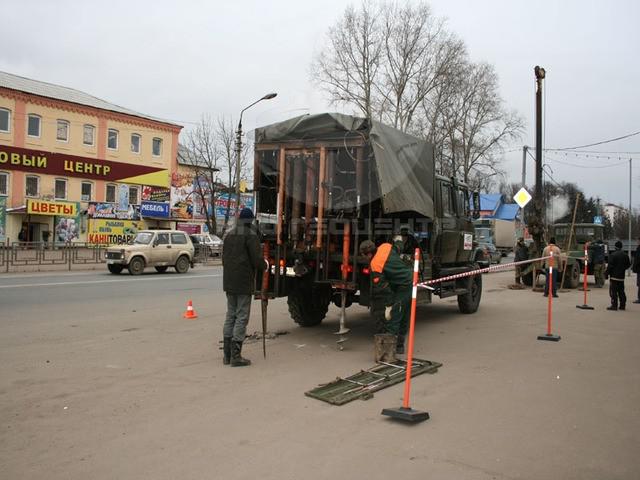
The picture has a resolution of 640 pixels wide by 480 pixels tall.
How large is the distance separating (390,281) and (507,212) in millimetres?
62590

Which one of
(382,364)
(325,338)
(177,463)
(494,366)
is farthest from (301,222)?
(177,463)

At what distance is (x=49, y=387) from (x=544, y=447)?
15.8ft

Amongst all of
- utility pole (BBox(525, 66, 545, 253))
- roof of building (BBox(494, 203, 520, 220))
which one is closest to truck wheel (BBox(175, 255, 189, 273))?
utility pole (BBox(525, 66, 545, 253))

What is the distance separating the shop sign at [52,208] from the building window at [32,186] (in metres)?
1.11

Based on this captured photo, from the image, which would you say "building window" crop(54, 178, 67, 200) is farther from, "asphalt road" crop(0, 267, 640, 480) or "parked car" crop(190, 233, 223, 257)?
"asphalt road" crop(0, 267, 640, 480)

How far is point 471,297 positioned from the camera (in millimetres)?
11719

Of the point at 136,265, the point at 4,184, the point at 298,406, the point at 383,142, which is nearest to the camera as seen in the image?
the point at 298,406

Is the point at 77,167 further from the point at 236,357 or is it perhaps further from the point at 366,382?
the point at 366,382

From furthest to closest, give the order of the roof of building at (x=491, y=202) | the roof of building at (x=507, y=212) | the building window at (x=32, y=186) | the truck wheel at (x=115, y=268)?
1. the roof of building at (x=507, y=212)
2. the roof of building at (x=491, y=202)
3. the building window at (x=32, y=186)
4. the truck wheel at (x=115, y=268)

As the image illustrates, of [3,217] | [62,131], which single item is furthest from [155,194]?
[3,217]

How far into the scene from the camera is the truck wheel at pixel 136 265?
21.1 m

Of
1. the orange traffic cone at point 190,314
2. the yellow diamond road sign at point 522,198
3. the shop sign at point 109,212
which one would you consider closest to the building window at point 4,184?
the shop sign at point 109,212

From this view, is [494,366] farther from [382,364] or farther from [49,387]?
[49,387]

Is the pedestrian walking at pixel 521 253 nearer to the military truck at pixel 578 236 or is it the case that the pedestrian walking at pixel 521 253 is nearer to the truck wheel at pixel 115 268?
the military truck at pixel 578 236
